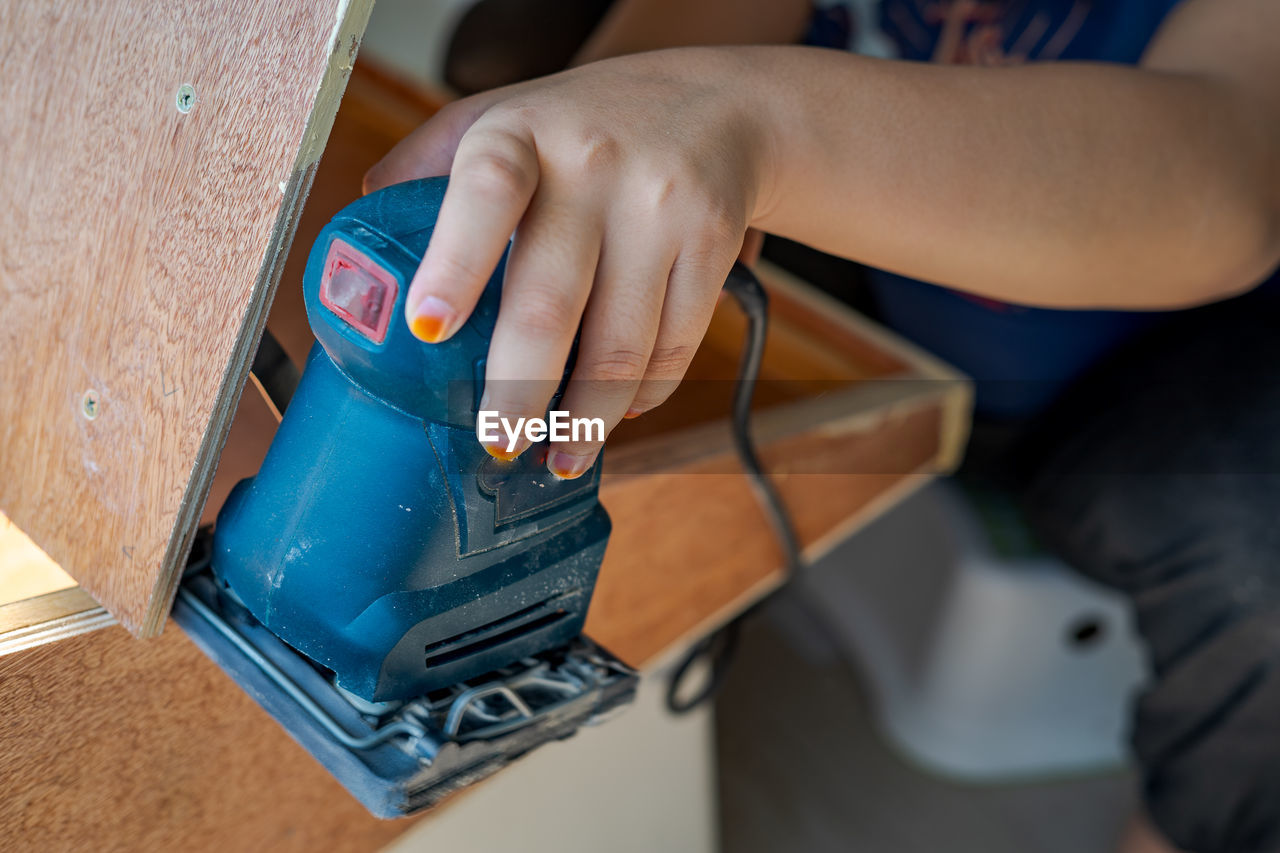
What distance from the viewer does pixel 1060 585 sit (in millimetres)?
999

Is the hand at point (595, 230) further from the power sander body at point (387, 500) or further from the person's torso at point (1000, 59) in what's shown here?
the person's torso at point (1000, 59)

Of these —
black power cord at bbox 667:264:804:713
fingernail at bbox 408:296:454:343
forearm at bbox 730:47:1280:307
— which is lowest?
black power cord at bbox 667:264:804:713

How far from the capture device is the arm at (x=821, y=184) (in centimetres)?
32

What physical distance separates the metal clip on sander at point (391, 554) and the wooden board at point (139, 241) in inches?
1.2

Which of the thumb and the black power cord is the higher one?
the thumb

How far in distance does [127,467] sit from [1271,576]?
2.59ft

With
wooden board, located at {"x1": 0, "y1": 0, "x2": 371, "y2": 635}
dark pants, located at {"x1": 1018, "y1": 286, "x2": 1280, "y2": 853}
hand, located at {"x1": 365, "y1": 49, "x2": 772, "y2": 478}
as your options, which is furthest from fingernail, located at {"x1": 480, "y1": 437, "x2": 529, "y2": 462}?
dark pants, located at {"x1": 1018, "y1": 286, "x2": 1280, "y2": 853}

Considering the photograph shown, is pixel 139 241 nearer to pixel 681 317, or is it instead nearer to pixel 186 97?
pixel 186 97

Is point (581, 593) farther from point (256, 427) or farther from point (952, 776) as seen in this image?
point (952, 776)

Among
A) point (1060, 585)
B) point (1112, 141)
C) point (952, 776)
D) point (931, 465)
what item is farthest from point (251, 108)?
point (952, 776)

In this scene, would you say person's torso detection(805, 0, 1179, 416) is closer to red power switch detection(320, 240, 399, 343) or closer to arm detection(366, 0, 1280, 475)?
arm detection(366, 0, 1280, 475)

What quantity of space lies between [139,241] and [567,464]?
0.69 ft

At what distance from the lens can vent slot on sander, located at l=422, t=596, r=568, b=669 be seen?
1.30 ft

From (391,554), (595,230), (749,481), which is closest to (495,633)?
(391,554)
